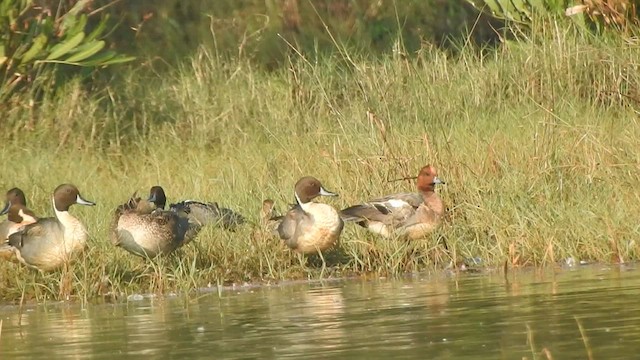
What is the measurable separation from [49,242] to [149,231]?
2.21 ft

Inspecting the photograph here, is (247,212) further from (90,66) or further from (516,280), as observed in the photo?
(90,66)

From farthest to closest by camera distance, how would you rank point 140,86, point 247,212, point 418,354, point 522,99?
1. point 140,86
2. point 522,99
3. point 247,212
4. point 418,354

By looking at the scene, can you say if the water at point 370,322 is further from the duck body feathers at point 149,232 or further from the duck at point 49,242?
the duck body feathers at point 149,232

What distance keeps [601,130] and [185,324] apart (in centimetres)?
514

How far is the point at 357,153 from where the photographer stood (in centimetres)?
1341

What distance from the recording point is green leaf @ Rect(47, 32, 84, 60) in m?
16.0

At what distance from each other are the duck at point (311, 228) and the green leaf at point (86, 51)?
16.0ft

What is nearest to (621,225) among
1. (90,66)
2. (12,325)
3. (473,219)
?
(473,219)

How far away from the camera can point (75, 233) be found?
11.2m

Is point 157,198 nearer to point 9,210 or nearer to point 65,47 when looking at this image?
point 9,210

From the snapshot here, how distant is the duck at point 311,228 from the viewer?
1154 cm

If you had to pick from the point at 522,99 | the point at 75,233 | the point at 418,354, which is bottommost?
the point at 418,354

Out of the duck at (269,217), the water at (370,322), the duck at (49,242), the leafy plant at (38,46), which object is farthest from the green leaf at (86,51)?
the water at (370,322)

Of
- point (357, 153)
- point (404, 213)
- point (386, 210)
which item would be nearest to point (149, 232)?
point (386, 210)
